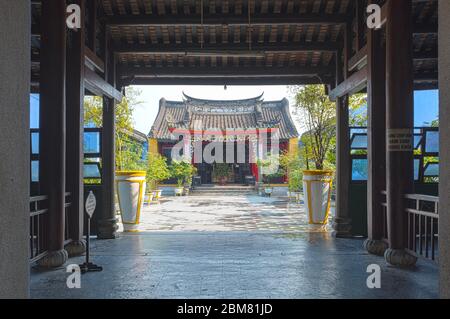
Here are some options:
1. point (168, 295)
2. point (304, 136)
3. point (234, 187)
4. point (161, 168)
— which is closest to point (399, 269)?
point (168, 295)

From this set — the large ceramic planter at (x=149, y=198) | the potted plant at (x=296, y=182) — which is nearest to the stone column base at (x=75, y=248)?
the large ceramic planter at (x=149, y=198)

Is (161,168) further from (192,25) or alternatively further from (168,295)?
(168,295)

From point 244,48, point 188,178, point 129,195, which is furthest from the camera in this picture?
point 188,178

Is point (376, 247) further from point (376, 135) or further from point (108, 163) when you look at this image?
point (108, 163)

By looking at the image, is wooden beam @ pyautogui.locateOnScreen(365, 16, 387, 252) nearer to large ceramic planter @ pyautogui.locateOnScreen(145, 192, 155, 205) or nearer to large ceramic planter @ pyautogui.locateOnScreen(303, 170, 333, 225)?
large ceramic planter @ pyautogui.locateOnScreen(303, 170, 333, 225)

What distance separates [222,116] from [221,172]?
3721mm

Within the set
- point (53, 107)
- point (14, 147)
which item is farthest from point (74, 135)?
point (14, 147)

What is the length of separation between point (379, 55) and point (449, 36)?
11.0ft

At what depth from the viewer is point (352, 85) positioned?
21.2 ft

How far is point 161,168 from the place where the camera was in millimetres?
17109

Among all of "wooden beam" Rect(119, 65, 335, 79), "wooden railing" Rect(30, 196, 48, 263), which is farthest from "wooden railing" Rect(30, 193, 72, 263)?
"wooden beam" Rect(119, 65, 335, 79)

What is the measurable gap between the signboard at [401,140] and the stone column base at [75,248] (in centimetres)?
413

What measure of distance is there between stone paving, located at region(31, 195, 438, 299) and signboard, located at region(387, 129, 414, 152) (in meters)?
1.35

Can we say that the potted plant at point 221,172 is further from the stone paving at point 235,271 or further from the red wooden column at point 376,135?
the red wooden column at point 376,135
